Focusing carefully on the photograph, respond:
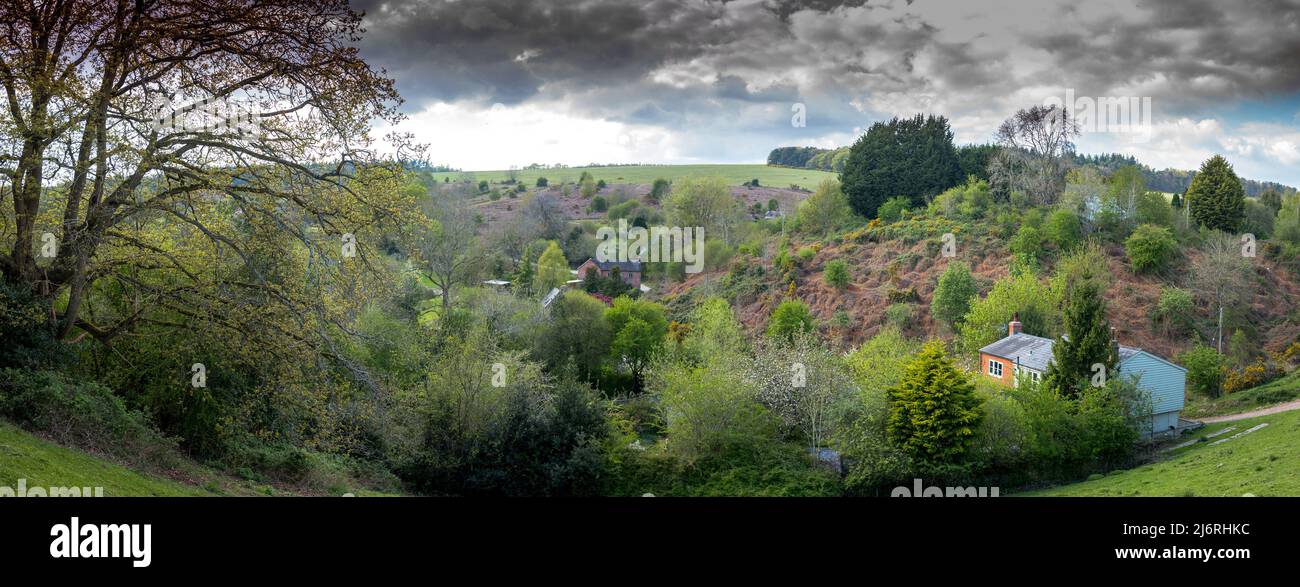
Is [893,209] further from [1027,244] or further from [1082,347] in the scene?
[1082,347]

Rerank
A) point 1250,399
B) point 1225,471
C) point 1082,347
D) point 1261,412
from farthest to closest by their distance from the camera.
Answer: point 1250,399, point 1261,412, point 1082,347, point 1225,471

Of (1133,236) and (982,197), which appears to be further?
(982,197)

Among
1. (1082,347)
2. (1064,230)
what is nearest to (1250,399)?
(1082,347)

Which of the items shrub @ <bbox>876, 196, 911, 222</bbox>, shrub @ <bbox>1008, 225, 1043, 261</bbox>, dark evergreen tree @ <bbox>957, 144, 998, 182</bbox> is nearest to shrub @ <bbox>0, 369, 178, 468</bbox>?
shrub @ <bbox>1008, 225, 1043, 261</bbox>

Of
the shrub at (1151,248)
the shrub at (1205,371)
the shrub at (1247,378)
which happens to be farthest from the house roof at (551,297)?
the shrub at (1151,248)

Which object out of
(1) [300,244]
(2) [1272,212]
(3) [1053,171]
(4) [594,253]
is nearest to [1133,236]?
(3) [1053,171]

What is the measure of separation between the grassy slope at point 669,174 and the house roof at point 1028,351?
58.1 meters

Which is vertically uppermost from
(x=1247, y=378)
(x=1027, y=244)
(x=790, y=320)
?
(x=1027, y=244)

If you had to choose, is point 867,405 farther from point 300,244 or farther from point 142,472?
point 142,472

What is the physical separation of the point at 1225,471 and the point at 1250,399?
14.2 meters

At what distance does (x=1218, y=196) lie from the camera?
45.2 m

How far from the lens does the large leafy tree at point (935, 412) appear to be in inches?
915
